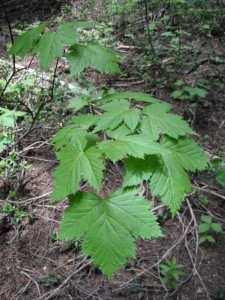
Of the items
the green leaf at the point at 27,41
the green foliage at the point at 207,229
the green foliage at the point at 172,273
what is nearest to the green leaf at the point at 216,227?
the green foliage at the point at 207,229

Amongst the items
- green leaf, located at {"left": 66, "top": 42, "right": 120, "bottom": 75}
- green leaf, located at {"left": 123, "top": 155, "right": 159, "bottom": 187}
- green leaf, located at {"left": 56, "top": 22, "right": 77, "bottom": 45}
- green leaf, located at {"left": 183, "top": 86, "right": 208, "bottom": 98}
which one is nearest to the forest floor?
→ green leaf, located at {"left": 183, "top": 86, "right": 208, "bottom": 98}

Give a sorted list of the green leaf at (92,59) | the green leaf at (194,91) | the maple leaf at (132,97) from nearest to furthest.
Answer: the maple leaf at (132,97) → the green leaf at (92,59) → the green leaf at (194,91)

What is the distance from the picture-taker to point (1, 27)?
688cm

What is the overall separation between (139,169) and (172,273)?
51.5 inches

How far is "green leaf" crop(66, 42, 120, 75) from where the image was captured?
1938 mm

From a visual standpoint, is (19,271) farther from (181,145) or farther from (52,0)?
(52,0)

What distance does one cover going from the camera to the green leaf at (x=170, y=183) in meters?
1.40

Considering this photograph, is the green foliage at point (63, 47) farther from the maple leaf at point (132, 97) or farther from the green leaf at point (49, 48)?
the maple leaf at point (132, 97)

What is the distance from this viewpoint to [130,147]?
1.44 metres

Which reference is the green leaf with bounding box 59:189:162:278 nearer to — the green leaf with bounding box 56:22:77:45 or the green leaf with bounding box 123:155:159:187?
the green leaf with bounding box 123:155:159:187

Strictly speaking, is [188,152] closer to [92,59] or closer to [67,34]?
[92,59]

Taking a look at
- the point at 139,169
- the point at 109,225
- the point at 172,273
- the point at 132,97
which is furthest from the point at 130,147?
the point at 172,273

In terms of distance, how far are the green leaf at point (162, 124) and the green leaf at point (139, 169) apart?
0.39ft

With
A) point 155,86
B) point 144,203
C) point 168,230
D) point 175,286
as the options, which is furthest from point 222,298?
point 155,86
